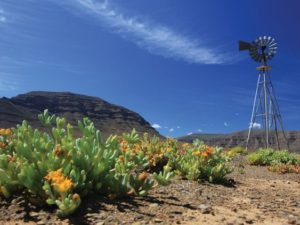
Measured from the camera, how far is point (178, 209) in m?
5.73

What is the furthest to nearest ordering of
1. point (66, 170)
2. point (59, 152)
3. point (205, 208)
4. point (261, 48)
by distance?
point (261, 48) < point (205, 208) < point (59, 152) < point (66, 170)

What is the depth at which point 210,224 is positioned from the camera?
17.2 ft

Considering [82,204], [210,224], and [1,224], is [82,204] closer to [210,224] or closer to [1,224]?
[1,224]

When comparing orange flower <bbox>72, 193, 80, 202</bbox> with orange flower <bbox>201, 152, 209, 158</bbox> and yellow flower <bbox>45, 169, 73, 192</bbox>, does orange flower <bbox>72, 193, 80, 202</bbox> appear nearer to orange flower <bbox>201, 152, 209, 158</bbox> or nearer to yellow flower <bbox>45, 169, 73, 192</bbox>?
yellow flower <bbox>45, 169, 73, 192</bbox>

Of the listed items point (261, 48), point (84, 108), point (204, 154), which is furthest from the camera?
point (84, 108)

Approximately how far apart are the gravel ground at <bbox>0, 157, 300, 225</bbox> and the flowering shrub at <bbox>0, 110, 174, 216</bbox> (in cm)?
17

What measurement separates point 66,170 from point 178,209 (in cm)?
151

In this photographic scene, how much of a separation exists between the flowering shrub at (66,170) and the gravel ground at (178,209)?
0.17m

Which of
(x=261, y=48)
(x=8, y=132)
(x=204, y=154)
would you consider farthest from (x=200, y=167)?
(x=261, y=48)

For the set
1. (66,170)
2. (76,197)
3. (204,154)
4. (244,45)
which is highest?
(244,45)

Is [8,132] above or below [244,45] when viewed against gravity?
below

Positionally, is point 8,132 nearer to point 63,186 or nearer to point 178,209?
point 63,186

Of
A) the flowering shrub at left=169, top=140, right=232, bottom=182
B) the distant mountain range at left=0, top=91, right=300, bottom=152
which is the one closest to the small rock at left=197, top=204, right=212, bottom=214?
the flowering shrub at left=169, top=140, right=232, bottom=182

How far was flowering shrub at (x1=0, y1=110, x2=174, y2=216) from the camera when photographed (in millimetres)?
5105
